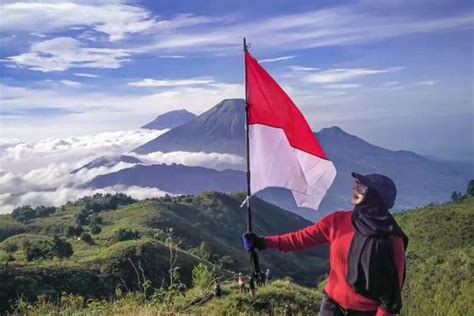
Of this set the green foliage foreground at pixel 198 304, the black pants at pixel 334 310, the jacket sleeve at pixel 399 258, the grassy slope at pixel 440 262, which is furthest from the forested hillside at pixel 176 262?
the jacket sleeve at pixel 399 258

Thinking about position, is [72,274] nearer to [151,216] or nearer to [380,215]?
[380,215]

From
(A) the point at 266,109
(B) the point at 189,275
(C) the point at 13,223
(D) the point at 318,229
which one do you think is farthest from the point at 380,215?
(C) the point at 13,223

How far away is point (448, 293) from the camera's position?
48.8 meters

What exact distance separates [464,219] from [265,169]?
76041 millimetres

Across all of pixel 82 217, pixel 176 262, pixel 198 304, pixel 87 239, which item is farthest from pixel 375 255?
pixel 82 217

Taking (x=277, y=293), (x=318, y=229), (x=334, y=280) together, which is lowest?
(x=277, y=293)

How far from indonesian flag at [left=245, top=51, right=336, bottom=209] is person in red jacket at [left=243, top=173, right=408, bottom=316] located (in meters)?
1.57

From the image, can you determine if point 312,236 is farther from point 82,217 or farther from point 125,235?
point 82,217

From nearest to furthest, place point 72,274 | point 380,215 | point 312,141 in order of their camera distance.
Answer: point 380,215 < point 312,141 < point 72,274

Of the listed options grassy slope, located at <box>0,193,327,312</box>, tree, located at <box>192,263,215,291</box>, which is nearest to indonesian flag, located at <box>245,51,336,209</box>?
tree, located at <box>192,263,215,291</box>

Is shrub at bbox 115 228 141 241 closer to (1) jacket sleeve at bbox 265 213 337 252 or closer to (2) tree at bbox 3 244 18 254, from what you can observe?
(2) tree at bbox 3 244 18 254

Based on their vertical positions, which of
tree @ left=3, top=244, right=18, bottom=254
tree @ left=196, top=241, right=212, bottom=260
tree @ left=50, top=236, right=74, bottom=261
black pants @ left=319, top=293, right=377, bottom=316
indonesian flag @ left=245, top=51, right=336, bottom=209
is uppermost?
indonesian flag @ left=245, top=51, right=336, bottom=209

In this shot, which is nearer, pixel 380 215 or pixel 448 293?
pixel 380 215

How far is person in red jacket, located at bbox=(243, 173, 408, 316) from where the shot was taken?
5094mm
